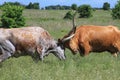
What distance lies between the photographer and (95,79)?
959 centimetres

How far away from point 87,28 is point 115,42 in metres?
1.12

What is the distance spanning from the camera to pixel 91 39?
54.7 feet

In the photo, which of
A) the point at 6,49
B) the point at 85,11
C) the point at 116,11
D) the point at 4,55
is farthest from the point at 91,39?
the point at 85,11

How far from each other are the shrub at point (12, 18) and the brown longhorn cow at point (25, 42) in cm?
3082

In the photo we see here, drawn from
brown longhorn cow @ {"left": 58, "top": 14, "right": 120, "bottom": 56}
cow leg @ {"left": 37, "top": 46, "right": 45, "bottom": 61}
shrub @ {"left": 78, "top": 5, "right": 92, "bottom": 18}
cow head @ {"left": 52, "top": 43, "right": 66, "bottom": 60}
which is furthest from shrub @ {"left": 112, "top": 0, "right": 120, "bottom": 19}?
cow leg @ {"left": 37, "top": 46, "right": 45, "bottom": 61}

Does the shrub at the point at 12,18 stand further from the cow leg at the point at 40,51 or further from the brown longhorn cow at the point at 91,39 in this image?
the cow leg at the point at 40,51

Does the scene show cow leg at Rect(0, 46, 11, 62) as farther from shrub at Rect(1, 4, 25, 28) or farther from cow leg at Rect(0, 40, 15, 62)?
shrub at Rect(1, 4, 25, 28)

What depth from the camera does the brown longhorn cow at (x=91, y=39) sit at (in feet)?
54.4

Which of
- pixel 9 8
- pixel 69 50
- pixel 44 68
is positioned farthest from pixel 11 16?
pixel 44 68

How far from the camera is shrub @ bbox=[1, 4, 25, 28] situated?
45.4 metres

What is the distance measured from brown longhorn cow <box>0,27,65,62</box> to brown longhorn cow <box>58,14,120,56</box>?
71.2 inches

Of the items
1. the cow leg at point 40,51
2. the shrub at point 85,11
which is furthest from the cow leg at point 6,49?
the shrub at point 85,11

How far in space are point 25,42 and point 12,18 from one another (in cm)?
3314

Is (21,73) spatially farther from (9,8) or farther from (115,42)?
(9,8)
